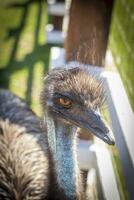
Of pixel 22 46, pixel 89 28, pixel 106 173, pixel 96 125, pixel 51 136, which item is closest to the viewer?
pixel 96 125

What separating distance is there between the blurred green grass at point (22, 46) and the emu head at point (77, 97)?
364 millimetres

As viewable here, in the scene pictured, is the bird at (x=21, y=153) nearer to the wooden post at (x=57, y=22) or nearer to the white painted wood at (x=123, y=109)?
the white painted wood at (x=123, y=109)

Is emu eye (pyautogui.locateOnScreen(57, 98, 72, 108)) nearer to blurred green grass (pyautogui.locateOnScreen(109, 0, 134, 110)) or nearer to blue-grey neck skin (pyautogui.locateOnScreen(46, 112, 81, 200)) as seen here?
blue-grey neck skin (pyautogui.locateOnScreen(46, 112, 81, 200))

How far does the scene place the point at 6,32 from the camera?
1.69 m

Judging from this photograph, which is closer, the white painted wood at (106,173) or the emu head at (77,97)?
the emu head at (77,97)

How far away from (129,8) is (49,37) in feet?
0.80

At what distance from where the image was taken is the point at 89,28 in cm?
140

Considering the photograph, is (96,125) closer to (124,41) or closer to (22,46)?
(124,41)

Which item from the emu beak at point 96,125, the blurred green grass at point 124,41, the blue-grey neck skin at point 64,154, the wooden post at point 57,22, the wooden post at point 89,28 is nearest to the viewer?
the emu beak at point 96,125

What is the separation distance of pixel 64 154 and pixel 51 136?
0.05 m

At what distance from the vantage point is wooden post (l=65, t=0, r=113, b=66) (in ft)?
4.25

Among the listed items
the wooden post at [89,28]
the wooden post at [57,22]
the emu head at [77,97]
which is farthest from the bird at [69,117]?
the wooden post at [57,22]

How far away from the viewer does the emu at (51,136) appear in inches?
39.4

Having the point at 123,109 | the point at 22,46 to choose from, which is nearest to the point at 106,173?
the point at 123,109
